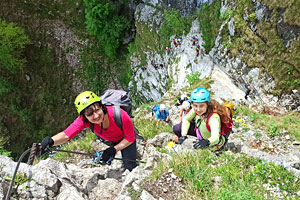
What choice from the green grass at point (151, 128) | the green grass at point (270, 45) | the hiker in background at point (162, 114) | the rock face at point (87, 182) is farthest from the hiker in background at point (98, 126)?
the green grass at point (270, 45)

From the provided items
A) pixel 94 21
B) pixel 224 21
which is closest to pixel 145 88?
pixel 94 21

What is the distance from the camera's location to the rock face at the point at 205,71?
416 inches

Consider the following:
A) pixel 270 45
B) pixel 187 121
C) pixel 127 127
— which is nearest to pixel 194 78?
pixel 270 45

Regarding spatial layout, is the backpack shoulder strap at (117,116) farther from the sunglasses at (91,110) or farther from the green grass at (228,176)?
the green grass at (228,176)

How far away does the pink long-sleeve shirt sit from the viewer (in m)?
4.21

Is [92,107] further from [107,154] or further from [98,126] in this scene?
[107,154]

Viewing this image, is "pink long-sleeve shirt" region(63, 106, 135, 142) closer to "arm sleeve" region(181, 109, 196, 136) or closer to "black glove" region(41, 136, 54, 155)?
"black glove" region(41, 136, 54, 155)

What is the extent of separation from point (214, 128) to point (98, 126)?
8.36ft

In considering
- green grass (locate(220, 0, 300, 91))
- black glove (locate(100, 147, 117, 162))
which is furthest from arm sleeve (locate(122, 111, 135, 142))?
green grass (locate(220, 0, 300, 91))

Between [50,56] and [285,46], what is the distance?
2365cm

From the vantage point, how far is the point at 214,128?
4297 mm

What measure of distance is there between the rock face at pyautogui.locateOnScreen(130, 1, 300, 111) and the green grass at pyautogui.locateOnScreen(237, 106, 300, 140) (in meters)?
1.35

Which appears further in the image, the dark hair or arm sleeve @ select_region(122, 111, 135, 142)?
arm sleeve @ select_region(122, 111, 135, 142)

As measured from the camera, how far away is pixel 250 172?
11.5 feet
